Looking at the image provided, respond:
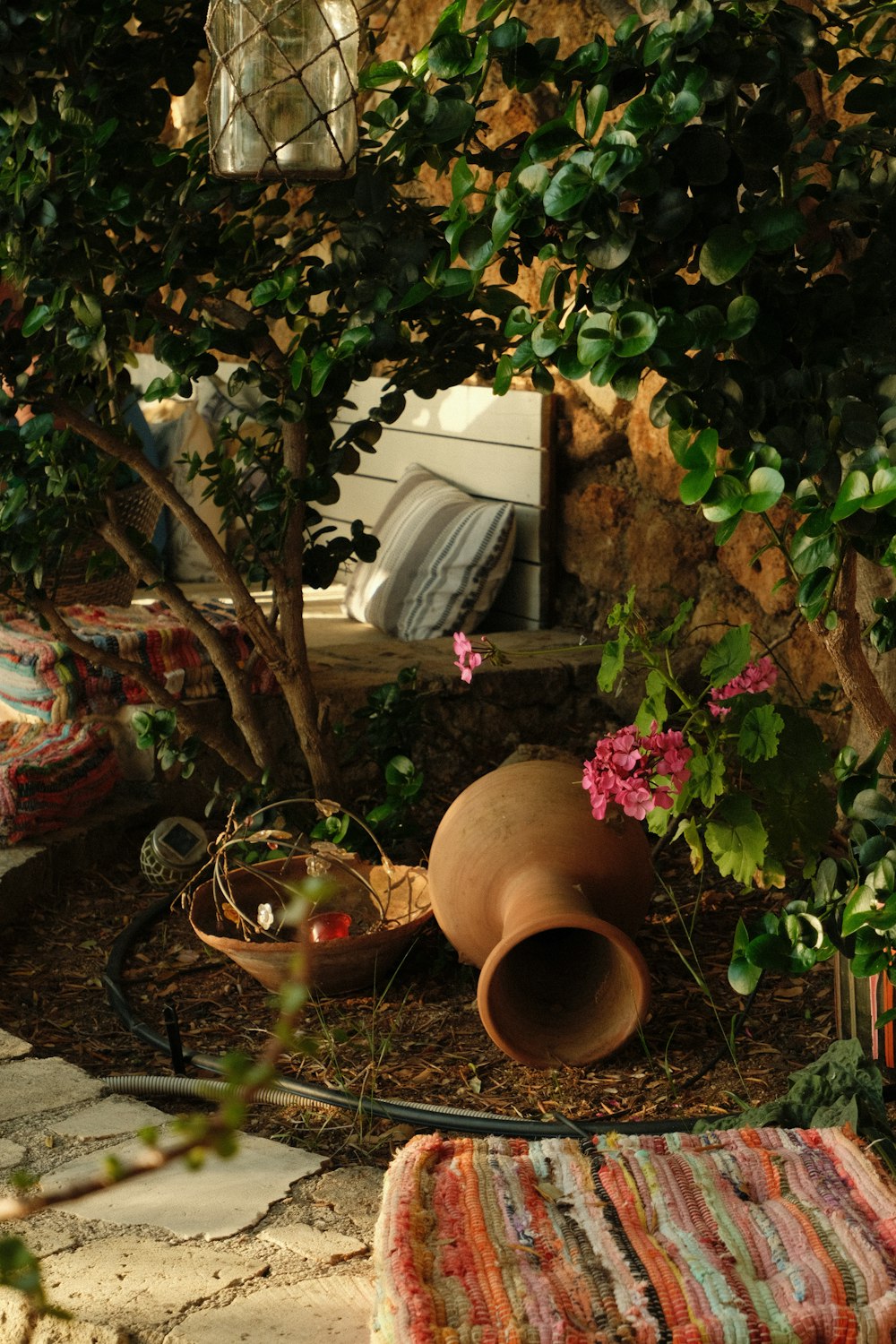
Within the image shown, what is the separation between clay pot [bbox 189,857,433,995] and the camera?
2.44 metres

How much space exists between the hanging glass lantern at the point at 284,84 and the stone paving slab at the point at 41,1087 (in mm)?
1309

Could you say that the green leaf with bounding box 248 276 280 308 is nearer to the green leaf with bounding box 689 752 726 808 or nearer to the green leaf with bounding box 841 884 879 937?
the green leaf with bounding box 689 752 726 808

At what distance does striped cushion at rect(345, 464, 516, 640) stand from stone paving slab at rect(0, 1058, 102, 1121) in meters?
2.03

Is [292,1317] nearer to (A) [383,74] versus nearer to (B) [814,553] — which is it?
(B) [814,553]

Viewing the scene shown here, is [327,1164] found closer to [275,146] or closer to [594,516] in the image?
[275,146]

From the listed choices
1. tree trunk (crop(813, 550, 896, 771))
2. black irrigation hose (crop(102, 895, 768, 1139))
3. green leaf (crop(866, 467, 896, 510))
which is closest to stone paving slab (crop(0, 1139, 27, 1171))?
black irrigation hose (crop(102, 895, 768, 1139))

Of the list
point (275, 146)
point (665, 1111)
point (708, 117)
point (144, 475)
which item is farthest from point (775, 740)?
point (144, 475)

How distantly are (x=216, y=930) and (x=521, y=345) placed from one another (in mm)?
1461

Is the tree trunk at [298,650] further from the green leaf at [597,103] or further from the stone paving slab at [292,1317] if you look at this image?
the stone paving slab at [292,1317]

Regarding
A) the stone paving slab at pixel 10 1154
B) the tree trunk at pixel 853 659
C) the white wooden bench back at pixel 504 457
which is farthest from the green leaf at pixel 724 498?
the white wooden bench back at pixel 504 457

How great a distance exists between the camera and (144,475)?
266 cm

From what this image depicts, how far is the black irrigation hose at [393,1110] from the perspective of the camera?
6.38 feet

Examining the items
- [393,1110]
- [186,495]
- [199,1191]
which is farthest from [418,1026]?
[186,495]

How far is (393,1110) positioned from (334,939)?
0.46m
